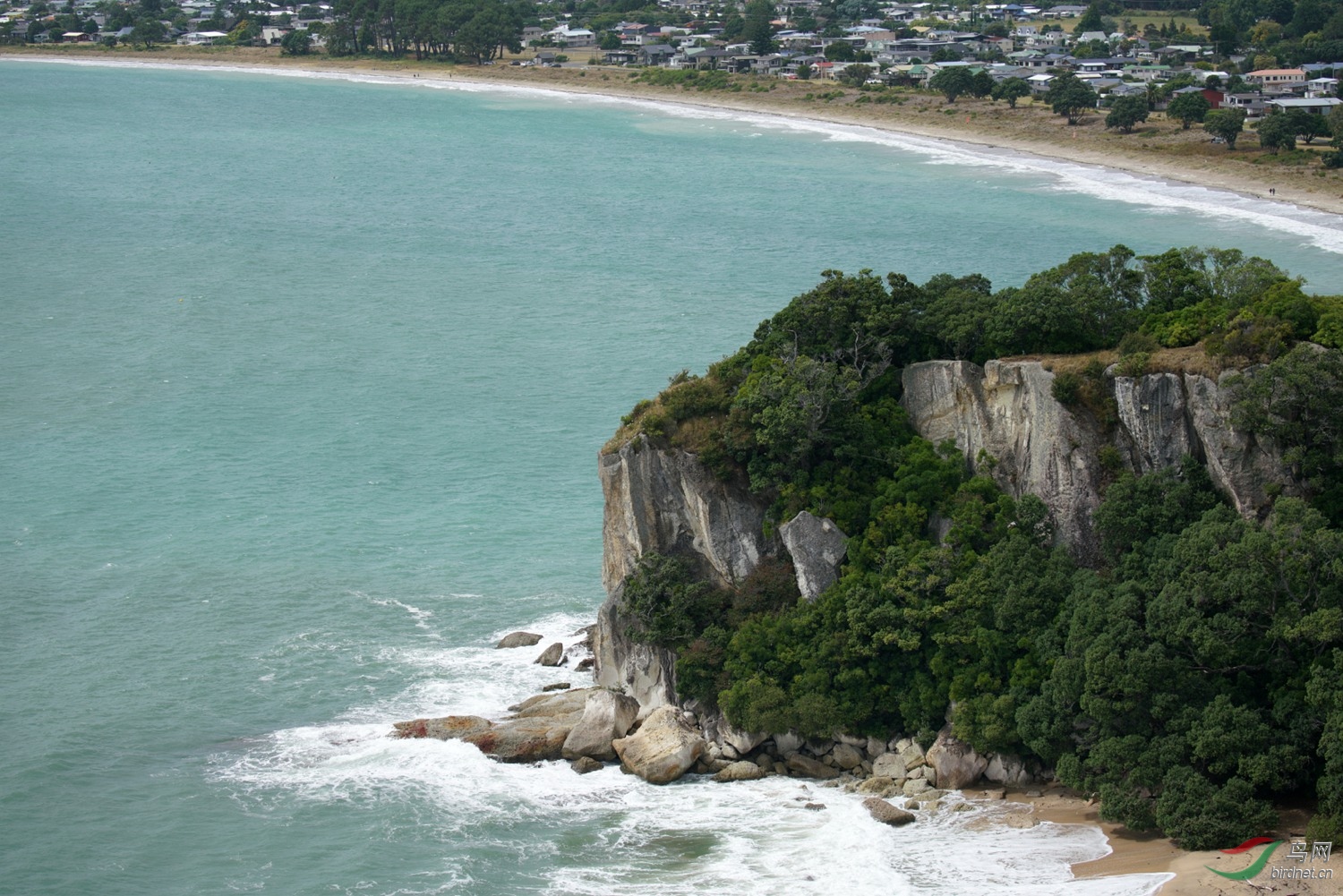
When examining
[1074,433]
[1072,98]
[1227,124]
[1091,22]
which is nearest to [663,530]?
[1074,433]

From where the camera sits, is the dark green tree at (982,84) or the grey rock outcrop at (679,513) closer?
the grey rock outcrop at (679,513)

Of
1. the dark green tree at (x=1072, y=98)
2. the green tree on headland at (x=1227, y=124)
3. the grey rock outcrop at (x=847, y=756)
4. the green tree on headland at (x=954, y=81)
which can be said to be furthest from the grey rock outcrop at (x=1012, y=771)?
the green tree on headland at (x=954, y=81)

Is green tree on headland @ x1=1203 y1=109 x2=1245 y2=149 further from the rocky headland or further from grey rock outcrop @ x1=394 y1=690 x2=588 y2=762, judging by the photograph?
grey rock outcrop @ x1=394 y1=690 x2=588 y2=762

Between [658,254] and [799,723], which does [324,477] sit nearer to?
[799,723]

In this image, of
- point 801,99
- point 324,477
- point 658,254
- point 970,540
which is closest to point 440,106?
point 801,99

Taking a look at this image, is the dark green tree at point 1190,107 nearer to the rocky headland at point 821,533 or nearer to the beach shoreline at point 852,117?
the beach shoreline at point 852,117

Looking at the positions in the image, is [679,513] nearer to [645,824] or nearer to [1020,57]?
[645,824]
